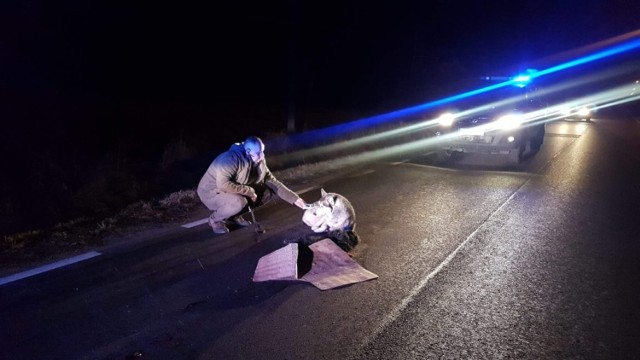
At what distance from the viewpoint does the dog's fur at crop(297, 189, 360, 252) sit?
5664 mm

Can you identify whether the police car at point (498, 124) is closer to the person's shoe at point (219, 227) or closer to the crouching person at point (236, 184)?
the crouching person at point (236, 184)

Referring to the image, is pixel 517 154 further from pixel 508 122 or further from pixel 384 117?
pixel 384 117

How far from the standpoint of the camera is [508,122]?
11.9 metres

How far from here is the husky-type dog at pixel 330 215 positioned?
19.1 feet

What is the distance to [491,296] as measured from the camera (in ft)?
14.2

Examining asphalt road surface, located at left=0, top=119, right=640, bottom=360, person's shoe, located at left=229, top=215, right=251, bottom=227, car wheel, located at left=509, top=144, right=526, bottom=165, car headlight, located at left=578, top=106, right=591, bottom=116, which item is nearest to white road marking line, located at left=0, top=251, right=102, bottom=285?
asphalt road surface, located at left=0, top=119, right=640, bottom=360

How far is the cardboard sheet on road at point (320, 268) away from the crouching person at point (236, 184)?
1.03 m

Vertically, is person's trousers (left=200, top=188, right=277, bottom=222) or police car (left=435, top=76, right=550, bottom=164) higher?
police car (left=435, top=76, right=550, bottom=164)

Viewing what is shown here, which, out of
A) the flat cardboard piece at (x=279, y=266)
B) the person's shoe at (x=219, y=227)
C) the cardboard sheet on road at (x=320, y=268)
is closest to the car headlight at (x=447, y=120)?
the person's shoe at (x=219, y=227)

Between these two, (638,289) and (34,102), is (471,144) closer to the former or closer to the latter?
(638,289)

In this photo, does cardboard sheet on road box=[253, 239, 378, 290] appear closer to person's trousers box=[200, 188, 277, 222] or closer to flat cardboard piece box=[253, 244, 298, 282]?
flat cardboard piece box=[253, 244, 298, 282]

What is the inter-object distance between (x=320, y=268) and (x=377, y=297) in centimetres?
80

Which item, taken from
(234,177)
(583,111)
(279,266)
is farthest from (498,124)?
(583,111)

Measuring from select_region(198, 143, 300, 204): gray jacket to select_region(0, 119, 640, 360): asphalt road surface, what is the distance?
0.54 metres
